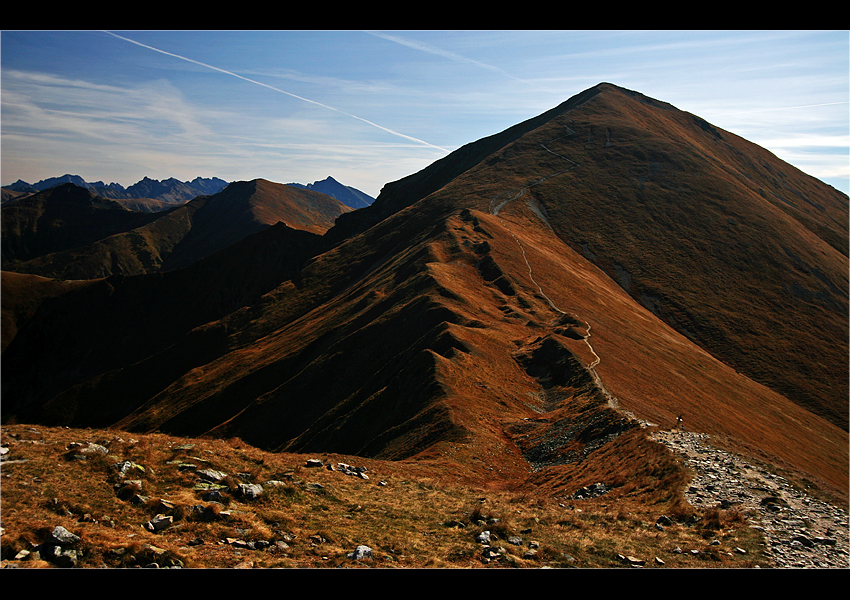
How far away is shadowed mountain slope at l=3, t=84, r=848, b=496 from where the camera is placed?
145ft

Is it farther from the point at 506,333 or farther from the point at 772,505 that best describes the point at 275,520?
the point at 506,333

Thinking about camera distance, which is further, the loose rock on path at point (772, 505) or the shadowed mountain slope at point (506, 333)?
the shadowed mountain slope at point (506, 333)

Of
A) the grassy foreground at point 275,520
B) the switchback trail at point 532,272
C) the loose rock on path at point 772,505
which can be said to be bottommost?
the grassy foreground at point 275,520

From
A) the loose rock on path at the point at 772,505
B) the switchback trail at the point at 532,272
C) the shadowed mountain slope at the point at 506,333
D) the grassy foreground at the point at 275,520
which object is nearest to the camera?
the grassy foreground at the point at 275,520

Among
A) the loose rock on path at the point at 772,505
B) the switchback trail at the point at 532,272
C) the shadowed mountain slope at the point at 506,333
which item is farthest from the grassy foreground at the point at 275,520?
the switchback trail at the point at 532,272

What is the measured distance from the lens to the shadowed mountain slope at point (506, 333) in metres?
44.2

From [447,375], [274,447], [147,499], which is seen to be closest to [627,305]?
[447,375]

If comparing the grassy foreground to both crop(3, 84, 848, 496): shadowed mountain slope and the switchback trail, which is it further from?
the switchback trail

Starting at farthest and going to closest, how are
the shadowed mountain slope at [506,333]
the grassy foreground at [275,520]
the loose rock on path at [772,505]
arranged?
the shadowed mountain slope at [506,333], the loose rock on path at [772,505], the grassy foreground at [275,520]

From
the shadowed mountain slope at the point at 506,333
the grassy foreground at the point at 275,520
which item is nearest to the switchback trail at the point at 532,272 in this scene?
the shadowed mountain slope at the point at 506,333

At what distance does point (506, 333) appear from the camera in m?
61.5

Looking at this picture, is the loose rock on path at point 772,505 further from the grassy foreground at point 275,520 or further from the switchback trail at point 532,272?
the switchback trail at point 532,272

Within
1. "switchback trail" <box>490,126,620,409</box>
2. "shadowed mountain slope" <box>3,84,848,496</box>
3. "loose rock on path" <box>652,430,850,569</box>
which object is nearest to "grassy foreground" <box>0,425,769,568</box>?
"loose rock on path" <box>652,430,850,569</box>

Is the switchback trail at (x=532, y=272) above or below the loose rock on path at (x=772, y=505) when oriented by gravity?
above
